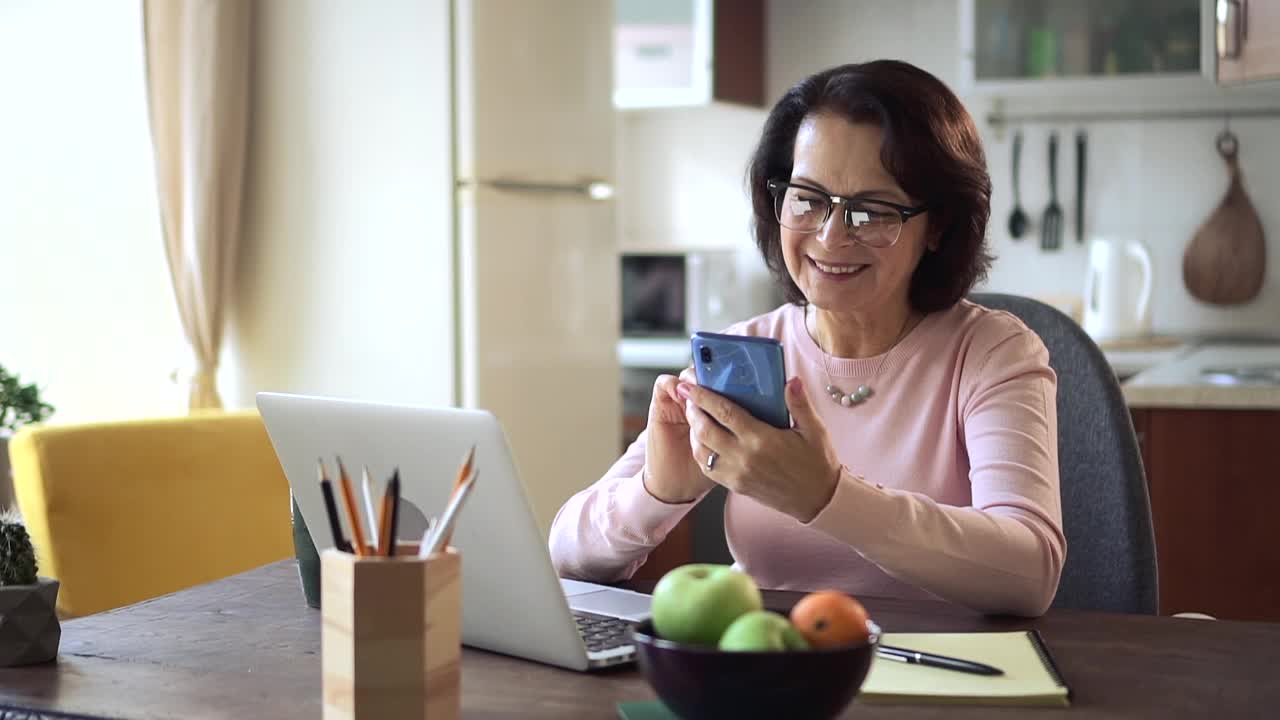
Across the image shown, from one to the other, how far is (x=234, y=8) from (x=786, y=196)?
1895 millimetres

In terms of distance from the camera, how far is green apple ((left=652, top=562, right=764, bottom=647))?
0.81 meters

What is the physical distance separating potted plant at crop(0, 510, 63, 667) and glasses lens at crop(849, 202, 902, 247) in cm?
87

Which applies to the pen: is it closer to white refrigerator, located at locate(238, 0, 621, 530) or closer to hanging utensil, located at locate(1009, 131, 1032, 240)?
white refrigerator, located at locate(238, 0, 621, 530)

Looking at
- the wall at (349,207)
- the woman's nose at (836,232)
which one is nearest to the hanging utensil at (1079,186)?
the wall at (349,207)

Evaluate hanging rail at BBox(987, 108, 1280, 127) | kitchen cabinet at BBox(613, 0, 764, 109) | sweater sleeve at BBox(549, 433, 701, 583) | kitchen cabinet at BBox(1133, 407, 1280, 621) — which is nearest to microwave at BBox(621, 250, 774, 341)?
kitchen cabinet at BBox(613, 0, 764, 109)

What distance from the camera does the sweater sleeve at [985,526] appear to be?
4.12ft

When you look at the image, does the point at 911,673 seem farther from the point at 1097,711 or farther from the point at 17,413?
the point at 17,413

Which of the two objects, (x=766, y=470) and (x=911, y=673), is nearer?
(x=911, y=673)

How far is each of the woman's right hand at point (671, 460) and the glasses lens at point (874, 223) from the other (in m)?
0.28

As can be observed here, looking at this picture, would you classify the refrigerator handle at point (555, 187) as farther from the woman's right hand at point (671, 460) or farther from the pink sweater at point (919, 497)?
the woman's right hand at point (671, 460)

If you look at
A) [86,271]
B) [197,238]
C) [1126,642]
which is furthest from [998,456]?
[86,271]

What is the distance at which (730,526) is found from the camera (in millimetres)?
1581

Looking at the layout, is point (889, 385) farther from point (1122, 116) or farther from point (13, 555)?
point (1122, 116)

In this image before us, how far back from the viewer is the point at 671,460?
142 centimetres
